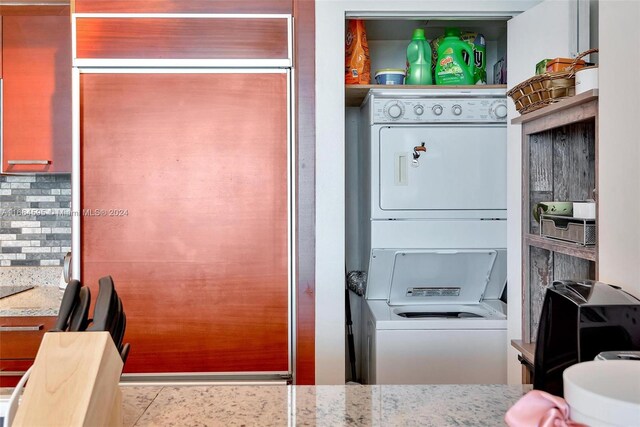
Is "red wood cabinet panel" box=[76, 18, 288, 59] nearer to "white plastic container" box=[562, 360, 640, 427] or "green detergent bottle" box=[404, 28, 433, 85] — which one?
"green detergent bottle" box=[404, 28, 433, 85]

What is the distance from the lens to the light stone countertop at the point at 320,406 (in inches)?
33.5

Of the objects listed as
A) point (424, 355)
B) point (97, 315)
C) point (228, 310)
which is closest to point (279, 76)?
point (228, 310)

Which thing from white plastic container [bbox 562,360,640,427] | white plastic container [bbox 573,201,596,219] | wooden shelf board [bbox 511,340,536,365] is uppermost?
white plastic container [bbox 573,201,596,219]

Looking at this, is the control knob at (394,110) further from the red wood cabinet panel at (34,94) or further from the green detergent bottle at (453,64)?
the red wood cabinet panel at (34,94)

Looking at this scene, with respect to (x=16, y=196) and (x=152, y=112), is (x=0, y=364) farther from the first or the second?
(x=152, y=112)

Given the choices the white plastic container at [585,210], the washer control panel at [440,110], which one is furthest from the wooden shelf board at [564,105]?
the washer control panel at [440,110]

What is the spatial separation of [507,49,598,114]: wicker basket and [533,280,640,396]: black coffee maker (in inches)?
21.0

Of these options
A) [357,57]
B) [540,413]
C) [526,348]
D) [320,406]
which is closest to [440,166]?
[357,57]

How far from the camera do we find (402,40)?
2.84 m

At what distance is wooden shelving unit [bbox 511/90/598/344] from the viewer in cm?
162

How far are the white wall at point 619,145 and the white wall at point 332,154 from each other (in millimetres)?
1053

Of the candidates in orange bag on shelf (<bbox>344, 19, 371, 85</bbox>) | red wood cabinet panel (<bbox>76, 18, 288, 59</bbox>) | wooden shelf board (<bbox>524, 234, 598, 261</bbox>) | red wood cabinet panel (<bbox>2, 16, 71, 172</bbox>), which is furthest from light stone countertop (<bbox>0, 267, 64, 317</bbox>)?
wooden shelf board (<bbox>524, 234, 598, 261</bbox>)

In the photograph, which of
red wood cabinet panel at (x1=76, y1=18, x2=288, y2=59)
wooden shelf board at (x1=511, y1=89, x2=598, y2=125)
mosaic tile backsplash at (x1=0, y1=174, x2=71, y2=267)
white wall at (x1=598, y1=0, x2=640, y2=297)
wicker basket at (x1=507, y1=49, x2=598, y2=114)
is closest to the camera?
white wall at (x1=598, y1=0, x2=640, y2=297)

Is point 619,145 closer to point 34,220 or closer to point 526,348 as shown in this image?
point 526,348
